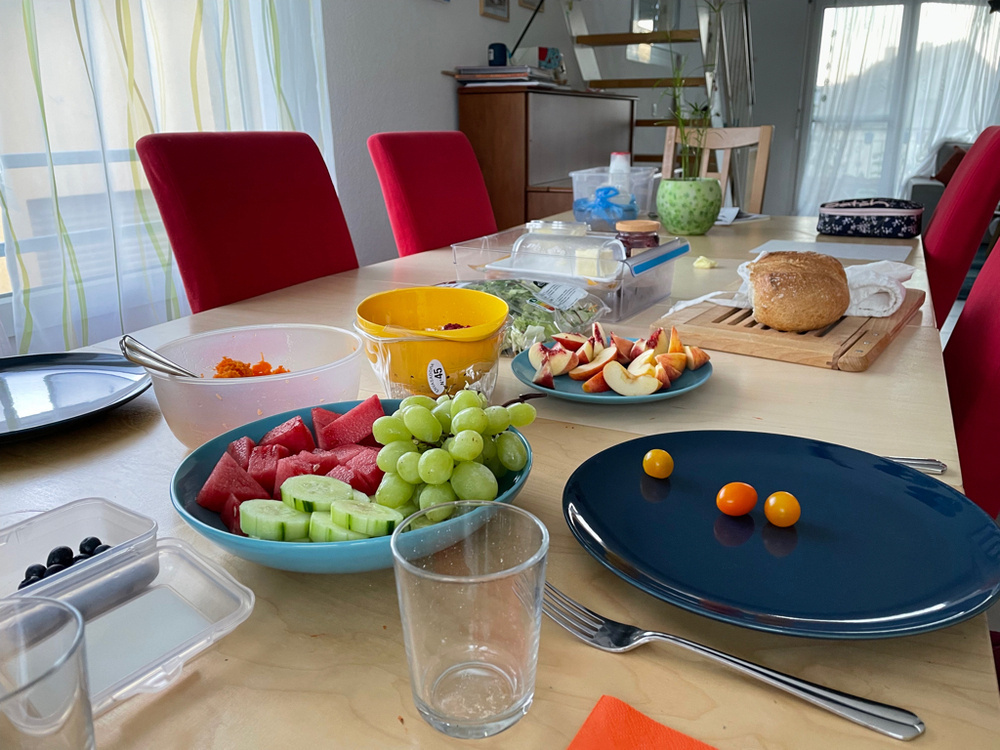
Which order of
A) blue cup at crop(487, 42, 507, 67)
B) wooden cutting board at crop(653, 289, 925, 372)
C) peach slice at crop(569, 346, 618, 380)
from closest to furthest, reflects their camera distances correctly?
peach slice at crop(569, 346, 618, 380), wooden cutting board at crop(653, 289, 925, 372), blue cup at crop(487, 42, 507, 67)

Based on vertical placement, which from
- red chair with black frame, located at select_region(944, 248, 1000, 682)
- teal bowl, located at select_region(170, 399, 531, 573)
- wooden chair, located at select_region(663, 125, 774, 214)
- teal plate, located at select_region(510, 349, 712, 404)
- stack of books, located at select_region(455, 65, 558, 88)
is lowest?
red chair with black frame, located at select_region(944, 248, 1000, 682)

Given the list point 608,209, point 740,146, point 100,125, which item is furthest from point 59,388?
point 740,146

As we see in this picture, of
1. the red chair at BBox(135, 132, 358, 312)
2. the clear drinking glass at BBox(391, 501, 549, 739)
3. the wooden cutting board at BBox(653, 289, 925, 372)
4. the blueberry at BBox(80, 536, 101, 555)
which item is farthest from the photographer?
the red chair at BBox(135, 132, 358, 312)

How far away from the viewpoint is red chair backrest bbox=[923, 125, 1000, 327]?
177cm

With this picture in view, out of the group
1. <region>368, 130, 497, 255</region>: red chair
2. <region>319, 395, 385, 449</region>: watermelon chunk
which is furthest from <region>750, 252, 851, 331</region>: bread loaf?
<region>368, 130, 497, 255</region>: red chair

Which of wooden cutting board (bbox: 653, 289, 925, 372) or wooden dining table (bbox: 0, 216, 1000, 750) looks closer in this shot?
wooden dining table (bbox: 0, 216, 1000, 750)

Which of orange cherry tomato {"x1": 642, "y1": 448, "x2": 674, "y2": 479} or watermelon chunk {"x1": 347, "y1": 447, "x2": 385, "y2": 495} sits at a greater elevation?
watermelon chunk {"x1": 347, "y1": 447, "x2": 385, "y2": 495}

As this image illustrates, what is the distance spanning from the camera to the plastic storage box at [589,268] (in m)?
1.21

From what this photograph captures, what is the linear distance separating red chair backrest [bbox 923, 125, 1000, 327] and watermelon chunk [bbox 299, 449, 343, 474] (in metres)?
1.65

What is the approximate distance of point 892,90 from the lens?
7277 mm

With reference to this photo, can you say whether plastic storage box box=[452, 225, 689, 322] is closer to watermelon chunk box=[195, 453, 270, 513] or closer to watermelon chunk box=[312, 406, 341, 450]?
watermelon chunk box=[312, 406, 341, 450]

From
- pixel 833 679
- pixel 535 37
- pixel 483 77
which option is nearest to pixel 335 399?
pixel 833 679

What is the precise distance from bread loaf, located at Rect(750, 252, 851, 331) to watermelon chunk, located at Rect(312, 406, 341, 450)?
27.3 inches

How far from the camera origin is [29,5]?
1.99 meters
